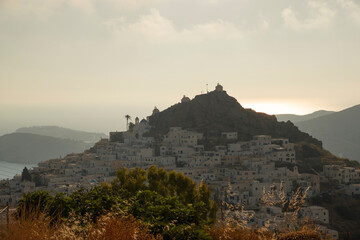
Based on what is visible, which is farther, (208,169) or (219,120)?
(219,120)

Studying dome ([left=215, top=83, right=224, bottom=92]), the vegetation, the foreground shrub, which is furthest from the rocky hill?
the foreground shrub

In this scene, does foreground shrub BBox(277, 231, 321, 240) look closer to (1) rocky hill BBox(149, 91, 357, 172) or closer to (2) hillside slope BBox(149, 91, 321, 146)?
(1) rocky hill BBox(149, 91, 357, 172)

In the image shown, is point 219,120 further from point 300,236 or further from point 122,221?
point 122,221

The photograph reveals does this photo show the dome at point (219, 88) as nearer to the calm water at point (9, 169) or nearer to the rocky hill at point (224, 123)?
the rocky hill at point (224, 123)

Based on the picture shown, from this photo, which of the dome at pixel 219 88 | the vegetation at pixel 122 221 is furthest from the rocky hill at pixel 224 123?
the vegetation at pixel 122 221

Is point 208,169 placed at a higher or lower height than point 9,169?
higher

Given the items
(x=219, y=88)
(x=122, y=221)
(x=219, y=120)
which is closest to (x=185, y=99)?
(x=219, y=88)

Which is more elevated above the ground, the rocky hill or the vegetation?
the rocky hill

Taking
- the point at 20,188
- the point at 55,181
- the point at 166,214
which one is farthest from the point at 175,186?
the point at 20,188

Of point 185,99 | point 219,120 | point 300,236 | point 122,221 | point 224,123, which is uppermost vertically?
point 185,99
